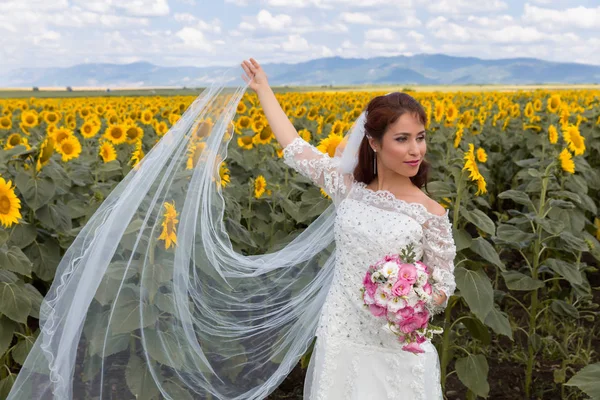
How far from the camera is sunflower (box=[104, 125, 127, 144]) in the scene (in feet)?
20.5

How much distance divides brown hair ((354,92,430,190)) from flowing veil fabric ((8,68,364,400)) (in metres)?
0.10

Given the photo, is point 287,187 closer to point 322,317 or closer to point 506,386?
point 506,386

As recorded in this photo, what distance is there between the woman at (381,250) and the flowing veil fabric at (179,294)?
0.23 metres

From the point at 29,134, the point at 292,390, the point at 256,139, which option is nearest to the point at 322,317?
the point at 292,390

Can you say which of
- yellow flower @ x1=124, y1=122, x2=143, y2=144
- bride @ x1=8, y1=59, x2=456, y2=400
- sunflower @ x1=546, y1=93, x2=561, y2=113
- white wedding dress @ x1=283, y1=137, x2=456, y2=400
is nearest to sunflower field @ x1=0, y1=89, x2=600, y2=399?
bride @ x1=8, y1=59, x2=456, y2=400

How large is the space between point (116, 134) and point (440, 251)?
4.49 meters

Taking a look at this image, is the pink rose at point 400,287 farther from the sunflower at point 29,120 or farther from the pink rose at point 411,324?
the sunflower at point 29,120

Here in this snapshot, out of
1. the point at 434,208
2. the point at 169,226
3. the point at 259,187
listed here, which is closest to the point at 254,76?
the point at 169,226

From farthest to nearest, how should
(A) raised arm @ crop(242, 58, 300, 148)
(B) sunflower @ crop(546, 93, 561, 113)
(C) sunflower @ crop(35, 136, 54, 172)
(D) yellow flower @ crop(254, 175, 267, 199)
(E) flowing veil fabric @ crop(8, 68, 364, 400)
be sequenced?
(B) sunflower @ crop(546, 93, 561, 113), (D) yellow flower @ crop(254, 175, 267, 199), (C) sunflower @ crop(35, 136, 54, 172), (A) raised arm @ crop(242, 58, 300, 148), (E) flowing veil fabric @ crop(8, 68, 364, 400)

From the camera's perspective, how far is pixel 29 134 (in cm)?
772

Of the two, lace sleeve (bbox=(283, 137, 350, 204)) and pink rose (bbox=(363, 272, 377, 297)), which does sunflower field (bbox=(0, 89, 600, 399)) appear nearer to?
lace sleeve (bbox=(283, 137, 350, 204))

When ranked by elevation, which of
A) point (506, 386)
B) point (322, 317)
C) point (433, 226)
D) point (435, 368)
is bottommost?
point (506, 386)

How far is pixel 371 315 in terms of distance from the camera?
2463 mm

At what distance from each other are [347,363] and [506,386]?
2078 millimetres
